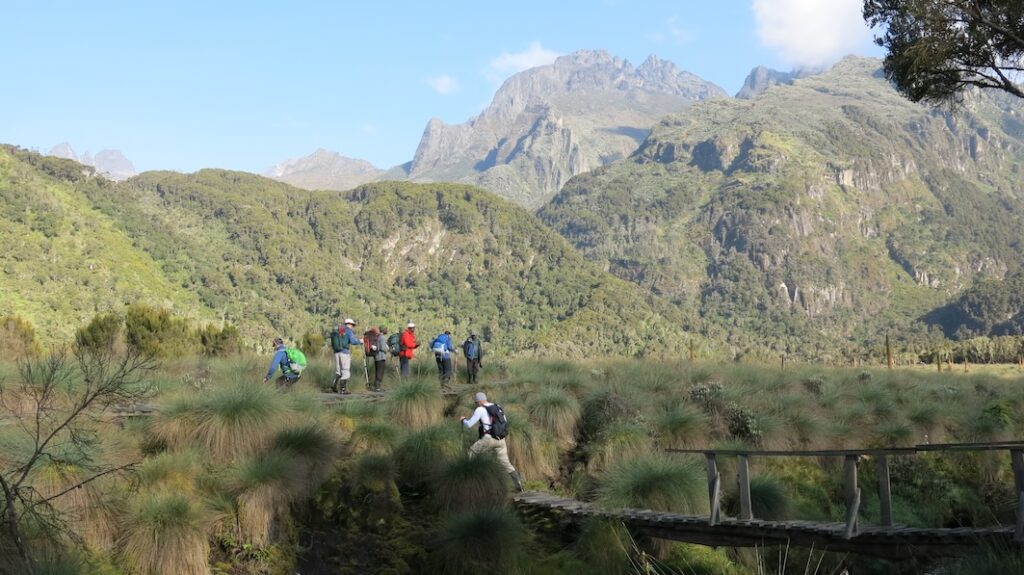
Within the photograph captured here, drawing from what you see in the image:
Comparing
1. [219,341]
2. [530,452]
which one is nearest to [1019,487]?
[530,452]

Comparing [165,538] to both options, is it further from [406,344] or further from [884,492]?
[406,344]

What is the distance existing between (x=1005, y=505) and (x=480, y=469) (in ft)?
42.1

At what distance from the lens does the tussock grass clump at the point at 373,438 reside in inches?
561

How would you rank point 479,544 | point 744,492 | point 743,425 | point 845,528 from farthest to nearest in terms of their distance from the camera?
point 743,425
point 744,492
point 479,544
point 845,528

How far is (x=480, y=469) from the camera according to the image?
516 inches

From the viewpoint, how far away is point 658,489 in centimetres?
1320

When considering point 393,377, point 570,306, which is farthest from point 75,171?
point 393,377

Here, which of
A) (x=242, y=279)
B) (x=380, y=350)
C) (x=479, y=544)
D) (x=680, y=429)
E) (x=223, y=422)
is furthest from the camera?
(x=242, y=279)

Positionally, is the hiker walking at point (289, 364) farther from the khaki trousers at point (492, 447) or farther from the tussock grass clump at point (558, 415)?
the khaki trousers at point (492, 447)

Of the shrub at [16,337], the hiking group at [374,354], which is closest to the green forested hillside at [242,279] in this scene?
the shrub at [16,337]

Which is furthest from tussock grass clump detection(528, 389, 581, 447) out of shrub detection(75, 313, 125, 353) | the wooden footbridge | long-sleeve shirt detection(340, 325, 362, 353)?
shrub detection(75, 313, 125, 353)

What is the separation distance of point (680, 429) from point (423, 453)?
20.7ft

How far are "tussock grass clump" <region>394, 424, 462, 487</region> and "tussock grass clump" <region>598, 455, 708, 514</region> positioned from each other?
9.29 ft

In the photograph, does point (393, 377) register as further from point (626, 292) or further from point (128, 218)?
point (626, 292)
